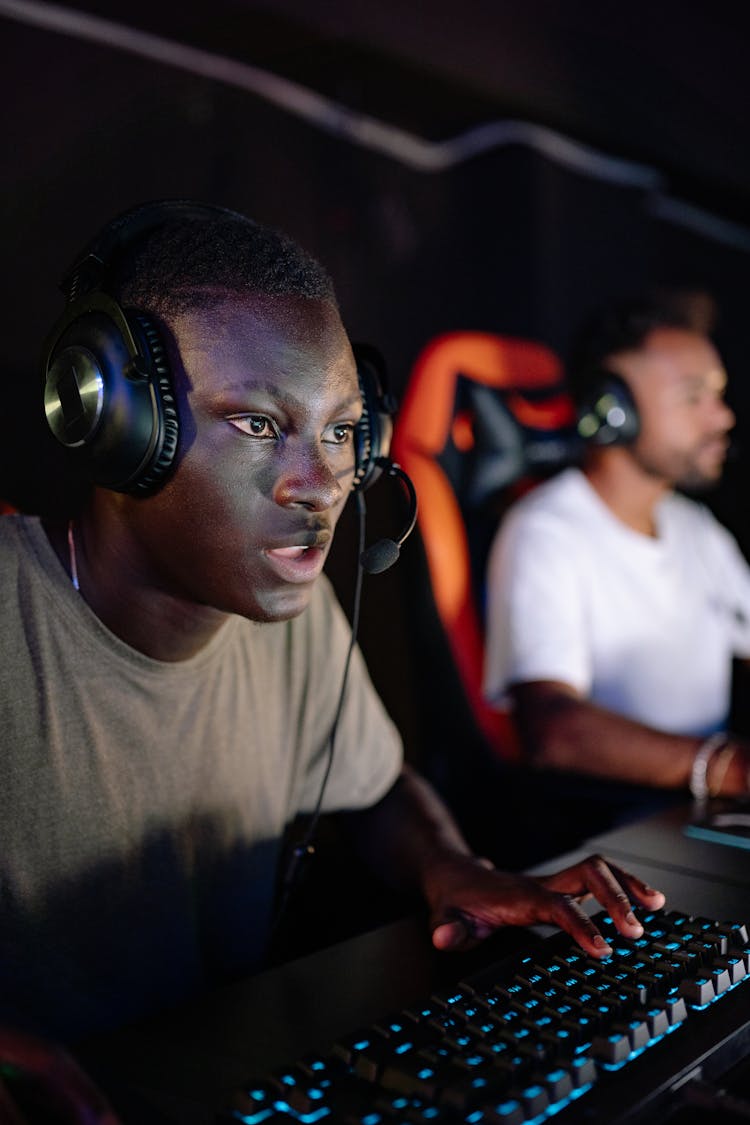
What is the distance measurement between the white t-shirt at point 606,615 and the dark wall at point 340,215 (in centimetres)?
17

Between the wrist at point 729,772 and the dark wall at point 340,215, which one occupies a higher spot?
the dark wall at point 340,215

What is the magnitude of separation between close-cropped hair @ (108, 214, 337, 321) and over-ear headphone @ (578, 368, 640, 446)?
1085mm

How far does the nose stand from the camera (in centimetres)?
79

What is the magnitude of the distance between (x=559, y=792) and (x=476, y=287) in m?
1.07

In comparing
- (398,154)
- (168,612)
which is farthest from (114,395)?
(398,154)

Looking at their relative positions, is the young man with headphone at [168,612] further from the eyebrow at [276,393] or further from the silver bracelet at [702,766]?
the silver bracelet at [702,766]

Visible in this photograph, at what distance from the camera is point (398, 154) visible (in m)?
1.93

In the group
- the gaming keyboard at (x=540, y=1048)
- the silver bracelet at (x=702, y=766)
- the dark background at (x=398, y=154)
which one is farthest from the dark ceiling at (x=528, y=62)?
the gaming keyboard at (x=540, y=1048)

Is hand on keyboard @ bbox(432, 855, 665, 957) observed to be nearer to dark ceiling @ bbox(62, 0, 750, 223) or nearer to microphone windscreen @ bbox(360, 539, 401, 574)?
microphone windscreen @ bbox(360, 539, 401, 574)

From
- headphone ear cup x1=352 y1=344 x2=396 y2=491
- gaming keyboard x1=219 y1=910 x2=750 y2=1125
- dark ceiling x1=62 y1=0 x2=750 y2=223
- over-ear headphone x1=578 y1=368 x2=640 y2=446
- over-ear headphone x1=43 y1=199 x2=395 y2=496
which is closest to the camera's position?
gaming keyboard x1=219 y1=910 x2=750 y2=1125

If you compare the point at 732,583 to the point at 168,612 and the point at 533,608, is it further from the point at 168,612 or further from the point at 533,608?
the point at 168,612

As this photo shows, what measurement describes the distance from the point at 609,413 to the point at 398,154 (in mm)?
625

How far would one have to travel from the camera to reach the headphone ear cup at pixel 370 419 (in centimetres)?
91

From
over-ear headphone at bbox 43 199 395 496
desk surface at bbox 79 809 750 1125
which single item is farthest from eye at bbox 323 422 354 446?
desk surface at bbox 79 809 750 1125
